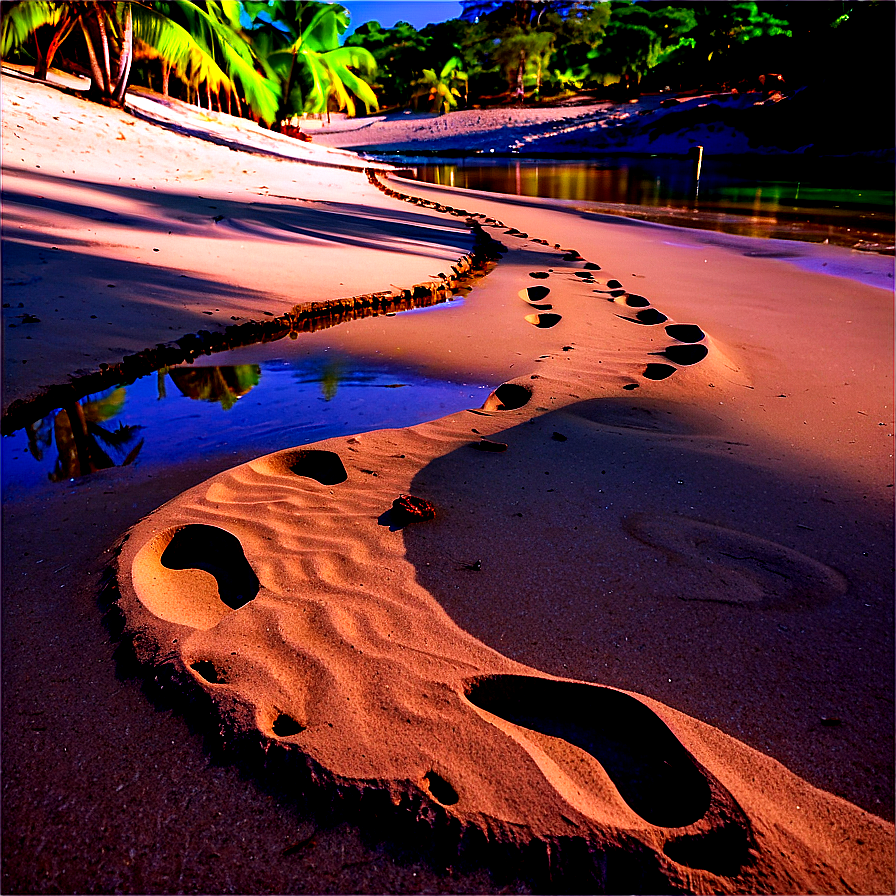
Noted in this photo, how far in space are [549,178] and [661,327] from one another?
19.3 m

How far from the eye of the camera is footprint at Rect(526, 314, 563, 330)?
4816 millimetres

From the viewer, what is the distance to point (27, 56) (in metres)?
20.7

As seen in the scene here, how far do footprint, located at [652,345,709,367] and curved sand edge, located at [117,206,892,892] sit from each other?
80.2 inches

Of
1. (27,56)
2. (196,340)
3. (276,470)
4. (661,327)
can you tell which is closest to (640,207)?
(661,327)

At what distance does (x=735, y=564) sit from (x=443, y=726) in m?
1.15

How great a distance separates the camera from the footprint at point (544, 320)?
482 cm

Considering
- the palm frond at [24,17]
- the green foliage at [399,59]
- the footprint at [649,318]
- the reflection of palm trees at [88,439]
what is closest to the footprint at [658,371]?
the footprint at [649,318]

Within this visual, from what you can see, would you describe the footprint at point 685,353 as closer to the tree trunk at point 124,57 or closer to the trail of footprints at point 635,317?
the trail of footprints at point 635,317

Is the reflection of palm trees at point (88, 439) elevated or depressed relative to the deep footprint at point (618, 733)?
elevated

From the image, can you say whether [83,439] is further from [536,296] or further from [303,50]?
[303,50]

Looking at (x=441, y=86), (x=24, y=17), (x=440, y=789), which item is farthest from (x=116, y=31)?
(x=441, y=86)

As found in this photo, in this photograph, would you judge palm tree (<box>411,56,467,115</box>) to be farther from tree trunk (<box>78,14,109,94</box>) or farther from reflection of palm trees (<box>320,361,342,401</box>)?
reflection of palm trees (<box>320,361,342,401</box>)

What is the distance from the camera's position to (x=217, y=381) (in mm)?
3707

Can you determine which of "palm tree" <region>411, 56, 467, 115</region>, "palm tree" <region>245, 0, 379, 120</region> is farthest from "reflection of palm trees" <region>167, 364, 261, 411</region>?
"palm tree" <region>411, 56, 467, 115</region>
